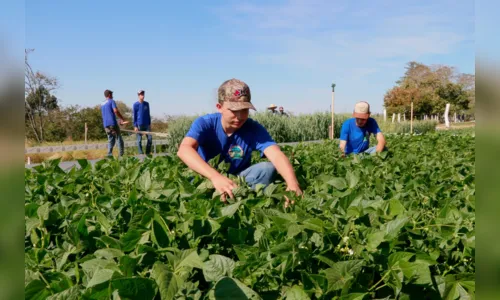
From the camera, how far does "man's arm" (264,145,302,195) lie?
3.11 metres

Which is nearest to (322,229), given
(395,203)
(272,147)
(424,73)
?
(395,203)

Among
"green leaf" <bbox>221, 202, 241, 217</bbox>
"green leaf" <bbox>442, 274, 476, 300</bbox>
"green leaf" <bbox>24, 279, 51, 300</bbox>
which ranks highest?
"green leaf" <bbox>221, 202, 241, 217</bbox>

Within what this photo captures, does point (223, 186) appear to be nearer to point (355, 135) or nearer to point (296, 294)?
point (296, 294)

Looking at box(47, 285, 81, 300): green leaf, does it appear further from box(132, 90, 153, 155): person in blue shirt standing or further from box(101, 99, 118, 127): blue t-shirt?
box(132, 90, 153, 155): person in blue shirt standing

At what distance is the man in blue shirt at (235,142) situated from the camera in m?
3.42

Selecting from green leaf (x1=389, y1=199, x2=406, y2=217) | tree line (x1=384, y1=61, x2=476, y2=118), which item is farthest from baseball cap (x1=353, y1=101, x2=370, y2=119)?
tree line (x1=384, y1=61, x2=476, y2=118)

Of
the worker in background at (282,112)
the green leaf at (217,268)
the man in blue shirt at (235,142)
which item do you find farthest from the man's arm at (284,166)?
the worker in background at (282,112)

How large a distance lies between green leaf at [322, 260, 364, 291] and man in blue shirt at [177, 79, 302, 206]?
1693mm

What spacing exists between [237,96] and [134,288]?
2.54 metres

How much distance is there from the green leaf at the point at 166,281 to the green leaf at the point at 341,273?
0.43 metres

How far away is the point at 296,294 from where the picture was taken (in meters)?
1.32

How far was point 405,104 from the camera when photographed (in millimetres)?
54656
